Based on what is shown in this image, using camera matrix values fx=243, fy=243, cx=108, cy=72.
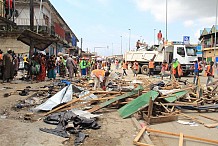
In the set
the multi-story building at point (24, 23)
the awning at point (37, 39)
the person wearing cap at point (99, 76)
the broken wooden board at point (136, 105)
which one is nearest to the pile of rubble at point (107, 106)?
the broken wooden board at point (136, 105)

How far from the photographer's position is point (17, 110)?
682 cm

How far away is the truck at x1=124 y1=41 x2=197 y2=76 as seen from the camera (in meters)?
23.4

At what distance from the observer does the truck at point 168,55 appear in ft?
76.8

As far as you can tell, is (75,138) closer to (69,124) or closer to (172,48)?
(69,124)

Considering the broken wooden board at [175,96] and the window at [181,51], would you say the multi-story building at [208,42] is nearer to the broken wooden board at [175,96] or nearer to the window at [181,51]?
the window at [181,51]

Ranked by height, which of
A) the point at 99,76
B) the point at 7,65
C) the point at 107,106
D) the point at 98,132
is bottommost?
the point at 98,132

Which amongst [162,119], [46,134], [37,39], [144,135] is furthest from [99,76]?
[37,39]

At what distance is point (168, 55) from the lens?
80.9 feet

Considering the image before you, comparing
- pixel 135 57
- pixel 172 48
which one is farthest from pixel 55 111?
pixel 135 57

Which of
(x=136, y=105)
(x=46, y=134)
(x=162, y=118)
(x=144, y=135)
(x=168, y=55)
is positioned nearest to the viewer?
(x=46, y=134)

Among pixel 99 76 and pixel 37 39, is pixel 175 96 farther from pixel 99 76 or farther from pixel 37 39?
pixel 37 39

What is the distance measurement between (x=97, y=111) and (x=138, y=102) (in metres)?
1.26

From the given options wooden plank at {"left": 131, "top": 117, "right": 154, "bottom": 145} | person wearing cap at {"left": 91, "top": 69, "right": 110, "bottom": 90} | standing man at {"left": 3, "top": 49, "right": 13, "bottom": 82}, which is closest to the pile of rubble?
wooden plank at {"left": 131, "top": 117, "right": 154, "bottom": 145}

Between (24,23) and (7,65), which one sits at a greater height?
(24,23)
